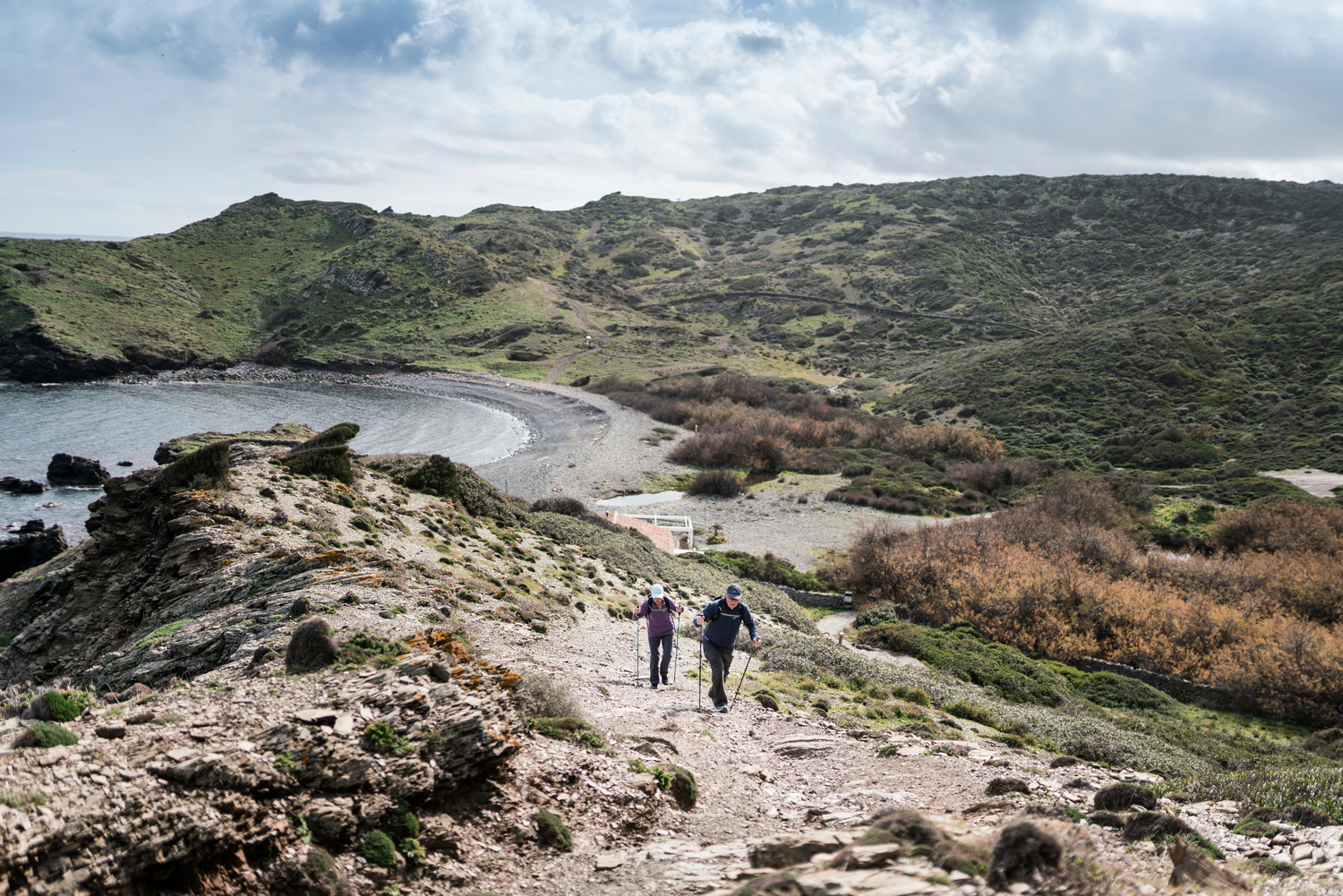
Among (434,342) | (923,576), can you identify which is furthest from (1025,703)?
(434,342)

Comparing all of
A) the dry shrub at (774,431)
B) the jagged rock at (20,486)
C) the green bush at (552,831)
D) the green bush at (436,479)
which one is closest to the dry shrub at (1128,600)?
the green bush at (436,479)

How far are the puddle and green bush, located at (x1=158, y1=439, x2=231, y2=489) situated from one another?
28281 mm

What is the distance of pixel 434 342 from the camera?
109 metres

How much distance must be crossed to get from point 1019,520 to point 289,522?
103ft

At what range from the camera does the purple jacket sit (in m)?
12.5

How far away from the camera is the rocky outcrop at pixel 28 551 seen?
26453 mm

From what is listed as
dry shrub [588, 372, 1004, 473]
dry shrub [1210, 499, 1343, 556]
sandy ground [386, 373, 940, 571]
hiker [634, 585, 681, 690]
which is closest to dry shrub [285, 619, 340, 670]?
hiker [634, 585, 681, 690]

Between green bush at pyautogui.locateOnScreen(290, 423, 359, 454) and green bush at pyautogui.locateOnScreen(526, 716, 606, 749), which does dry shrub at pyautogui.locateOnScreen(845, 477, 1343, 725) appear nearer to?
green bush at pyautogui.locateOnScreen(526, 716, 606, 749)

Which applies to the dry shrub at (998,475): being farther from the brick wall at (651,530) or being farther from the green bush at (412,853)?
the green bush at (412,853)

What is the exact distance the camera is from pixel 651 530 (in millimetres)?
36281

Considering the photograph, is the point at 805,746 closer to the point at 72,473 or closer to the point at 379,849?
the point at 379,849

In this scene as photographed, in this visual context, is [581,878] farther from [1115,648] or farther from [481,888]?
[1115,648]

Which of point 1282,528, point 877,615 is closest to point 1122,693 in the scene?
point 877,615

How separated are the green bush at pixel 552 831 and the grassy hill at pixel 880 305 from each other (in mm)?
57600
